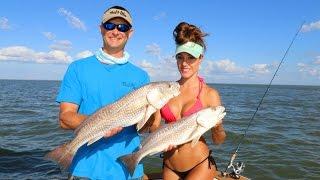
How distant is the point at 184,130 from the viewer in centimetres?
507

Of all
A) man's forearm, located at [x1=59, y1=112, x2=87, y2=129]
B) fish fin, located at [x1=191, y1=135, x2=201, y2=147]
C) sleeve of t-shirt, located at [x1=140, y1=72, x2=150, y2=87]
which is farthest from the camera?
fish fin, located at [x1=191, y1=135, x2=201, y2=147]

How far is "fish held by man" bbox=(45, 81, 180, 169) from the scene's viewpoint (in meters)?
4.49

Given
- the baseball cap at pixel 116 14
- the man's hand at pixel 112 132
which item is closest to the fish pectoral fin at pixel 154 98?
the man's hand at pixel 112 132

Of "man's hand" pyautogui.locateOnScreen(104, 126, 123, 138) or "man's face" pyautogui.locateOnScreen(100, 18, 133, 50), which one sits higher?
"man's face" pyautogui.locateOnScreen(100, 18, 133, 50)

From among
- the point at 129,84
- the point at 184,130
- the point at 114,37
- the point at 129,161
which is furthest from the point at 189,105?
the point at 114,37

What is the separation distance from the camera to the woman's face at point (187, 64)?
5.34m

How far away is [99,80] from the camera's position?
456 cm

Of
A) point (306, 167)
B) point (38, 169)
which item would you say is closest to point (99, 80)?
point (38, 169)

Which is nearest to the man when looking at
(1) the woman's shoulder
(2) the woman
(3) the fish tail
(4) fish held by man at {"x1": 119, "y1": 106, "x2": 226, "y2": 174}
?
(3) the fish tail

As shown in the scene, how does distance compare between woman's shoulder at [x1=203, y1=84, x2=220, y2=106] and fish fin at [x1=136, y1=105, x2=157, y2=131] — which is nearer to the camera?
fish fin at [x1=136, y1=105, x2=157, y2=131]

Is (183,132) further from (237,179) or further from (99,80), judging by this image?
(237,179)

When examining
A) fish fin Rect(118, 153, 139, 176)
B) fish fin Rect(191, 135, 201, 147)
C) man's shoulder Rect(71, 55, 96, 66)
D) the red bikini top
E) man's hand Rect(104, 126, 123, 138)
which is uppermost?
man's shoulder Rect(71, 55, 96, 66)

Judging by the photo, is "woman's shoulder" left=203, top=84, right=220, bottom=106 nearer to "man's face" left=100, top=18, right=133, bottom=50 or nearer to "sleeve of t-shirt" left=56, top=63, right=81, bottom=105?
"man's face" left=100, top=18, right=133, bottom=50

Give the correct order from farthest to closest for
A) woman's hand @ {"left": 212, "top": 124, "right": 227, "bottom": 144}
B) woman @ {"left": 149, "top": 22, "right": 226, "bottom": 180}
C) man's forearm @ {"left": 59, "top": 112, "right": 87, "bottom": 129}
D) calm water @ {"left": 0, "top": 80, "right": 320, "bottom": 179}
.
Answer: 1. calm water @ {"left": 0, "top": 80, "right": 320, "bottom": 179}
2. woman's hand @ {"left": 212, "top": 124, "right": 227, "bottom": 144}
3. woman @ {"left": 149, "top": 22, "right": 226, "bottom": 180}
4. man's forearm @ {"left": 59, "top": 112, "right": 87, "bottom": 129}
